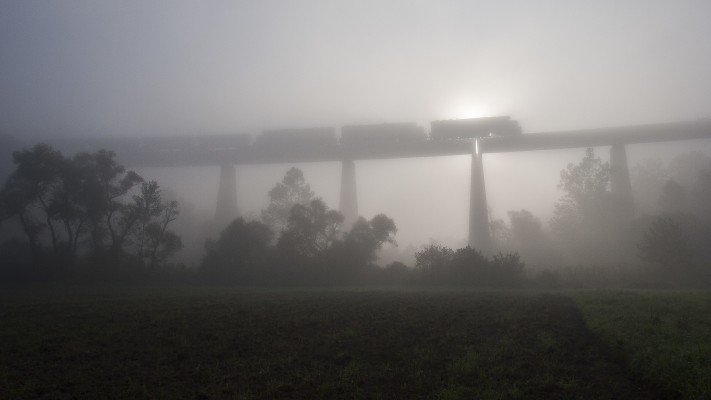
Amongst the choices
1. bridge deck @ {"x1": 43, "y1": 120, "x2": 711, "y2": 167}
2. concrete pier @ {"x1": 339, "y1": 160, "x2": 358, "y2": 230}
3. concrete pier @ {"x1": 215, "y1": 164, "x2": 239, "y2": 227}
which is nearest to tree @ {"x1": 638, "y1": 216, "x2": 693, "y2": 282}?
bridge deck @ {"x1": 43, "y1": 120, "x2": 711, "y2": 167}

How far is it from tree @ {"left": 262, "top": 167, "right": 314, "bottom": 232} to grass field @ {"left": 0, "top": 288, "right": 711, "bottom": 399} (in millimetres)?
39015

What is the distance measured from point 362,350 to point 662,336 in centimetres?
956

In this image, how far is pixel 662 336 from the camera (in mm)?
14734

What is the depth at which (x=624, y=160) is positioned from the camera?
2753 inches

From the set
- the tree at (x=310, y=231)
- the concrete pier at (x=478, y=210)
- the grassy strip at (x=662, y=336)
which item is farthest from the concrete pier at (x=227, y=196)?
the grassy strip at (x=662, y=336)

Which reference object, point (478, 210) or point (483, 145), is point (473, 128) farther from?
point (478, 210)

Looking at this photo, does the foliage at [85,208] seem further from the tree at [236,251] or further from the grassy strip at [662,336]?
the grassy strip at [662,336]

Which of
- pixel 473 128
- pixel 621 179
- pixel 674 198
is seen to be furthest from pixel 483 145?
pixel 674 198

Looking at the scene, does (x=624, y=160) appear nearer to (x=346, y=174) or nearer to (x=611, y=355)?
(x=346, y=174)

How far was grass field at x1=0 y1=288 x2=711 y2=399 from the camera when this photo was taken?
12141 millimetres

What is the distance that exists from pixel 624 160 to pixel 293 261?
174 feet

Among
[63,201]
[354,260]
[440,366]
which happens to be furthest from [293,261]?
[440,366]

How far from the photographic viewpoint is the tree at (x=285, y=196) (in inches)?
2435

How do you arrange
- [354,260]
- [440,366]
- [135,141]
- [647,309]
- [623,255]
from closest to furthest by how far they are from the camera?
[440,366]
[647,309]
[354,260]
[623,255]
[135,141]
